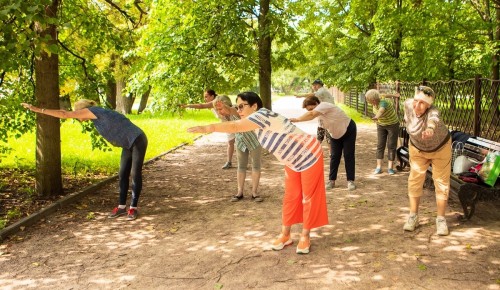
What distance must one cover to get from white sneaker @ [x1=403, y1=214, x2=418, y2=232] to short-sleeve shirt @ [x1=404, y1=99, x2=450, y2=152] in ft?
2.72

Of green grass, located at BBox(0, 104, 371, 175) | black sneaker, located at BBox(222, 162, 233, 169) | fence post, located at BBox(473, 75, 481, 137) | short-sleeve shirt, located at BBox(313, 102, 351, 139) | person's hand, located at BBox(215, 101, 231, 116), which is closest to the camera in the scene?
person's hand, located at BBox(215, 101, 231, 116)

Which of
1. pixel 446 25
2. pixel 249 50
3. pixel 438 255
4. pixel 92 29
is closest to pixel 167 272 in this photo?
pixel 438 255

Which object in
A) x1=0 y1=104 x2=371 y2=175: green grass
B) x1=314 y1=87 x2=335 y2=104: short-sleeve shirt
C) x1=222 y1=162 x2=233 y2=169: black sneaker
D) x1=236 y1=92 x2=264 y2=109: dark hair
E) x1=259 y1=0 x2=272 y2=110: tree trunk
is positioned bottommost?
x1=222 y1=162 x2=233 y2=169: black sneaker

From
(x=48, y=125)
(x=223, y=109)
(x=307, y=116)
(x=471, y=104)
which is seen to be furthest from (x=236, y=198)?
(x=471, y=104)

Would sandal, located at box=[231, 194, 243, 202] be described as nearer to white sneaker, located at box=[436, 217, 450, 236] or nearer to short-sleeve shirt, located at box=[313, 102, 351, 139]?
short-sleeve shirt, located at box=[313, 102, 351, 139]

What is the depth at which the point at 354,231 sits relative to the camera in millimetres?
5414

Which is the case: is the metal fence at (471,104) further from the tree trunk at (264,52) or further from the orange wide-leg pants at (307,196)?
the orange wide-leg pants at (307,196)

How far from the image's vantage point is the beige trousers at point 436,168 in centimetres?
518

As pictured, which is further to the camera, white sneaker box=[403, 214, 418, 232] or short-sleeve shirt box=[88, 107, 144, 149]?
short-sleeve shirt box=[88, 107, 144, 149]

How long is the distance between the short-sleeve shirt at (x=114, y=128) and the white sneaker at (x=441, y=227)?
3.95 m

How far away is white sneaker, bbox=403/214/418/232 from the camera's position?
531 cm

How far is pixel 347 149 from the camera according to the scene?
754cm

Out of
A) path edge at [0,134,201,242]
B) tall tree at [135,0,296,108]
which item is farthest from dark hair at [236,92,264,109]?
tall tree at [135,0,296,108]

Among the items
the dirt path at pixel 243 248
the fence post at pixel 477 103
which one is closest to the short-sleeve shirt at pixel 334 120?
the dirt path at pixel 243 248
